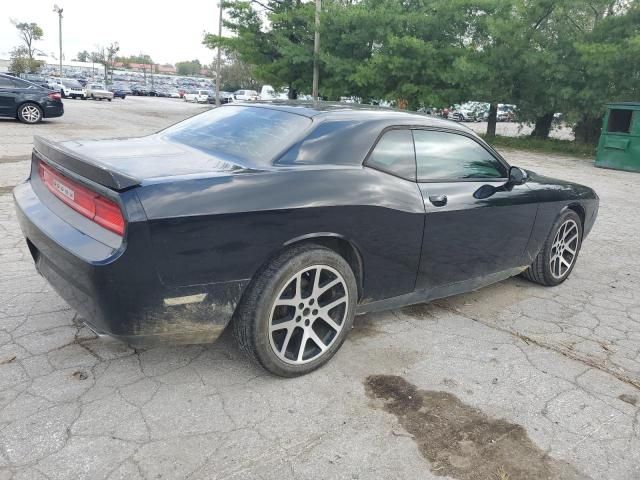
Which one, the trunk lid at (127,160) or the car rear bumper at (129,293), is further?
the trunk lid at (127,160)

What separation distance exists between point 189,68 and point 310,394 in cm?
16990

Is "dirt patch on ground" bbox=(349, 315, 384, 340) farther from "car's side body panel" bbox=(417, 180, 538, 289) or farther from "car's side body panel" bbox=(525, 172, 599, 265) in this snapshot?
"car's side body panel" bbox=(525, 172, 599, 265)

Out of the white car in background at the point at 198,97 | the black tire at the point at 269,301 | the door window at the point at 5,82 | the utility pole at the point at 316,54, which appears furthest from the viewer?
the white car in background at the point at 198,97

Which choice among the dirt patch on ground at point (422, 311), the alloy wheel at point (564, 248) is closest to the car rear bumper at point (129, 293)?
the dirt patch on ground at point (422, 311)

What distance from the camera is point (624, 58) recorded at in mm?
15836

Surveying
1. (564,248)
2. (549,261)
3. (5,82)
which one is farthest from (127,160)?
(5,82)

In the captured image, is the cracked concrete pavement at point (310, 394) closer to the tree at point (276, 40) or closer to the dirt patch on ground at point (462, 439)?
the dirt patch on ground at point (462, 439)

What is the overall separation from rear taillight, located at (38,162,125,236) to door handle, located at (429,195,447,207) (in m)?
1.89

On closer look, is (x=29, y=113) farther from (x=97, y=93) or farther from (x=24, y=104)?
(x=97, y=93)

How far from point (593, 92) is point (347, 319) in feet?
55.4

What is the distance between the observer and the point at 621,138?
14312 millimetres

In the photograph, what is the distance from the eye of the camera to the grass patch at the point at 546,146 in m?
18.9

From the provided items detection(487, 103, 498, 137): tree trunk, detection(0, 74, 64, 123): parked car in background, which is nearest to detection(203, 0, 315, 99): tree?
detection(487, 103, 498, 137): tree trunk

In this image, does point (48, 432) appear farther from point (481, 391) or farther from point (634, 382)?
point (634, 382)
